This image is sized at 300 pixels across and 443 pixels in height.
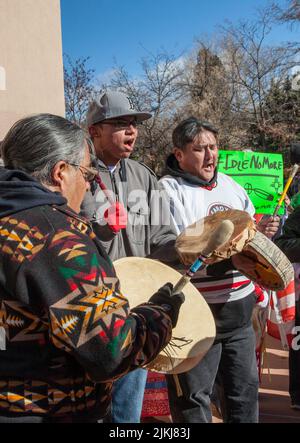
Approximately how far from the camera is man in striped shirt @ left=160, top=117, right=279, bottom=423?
2.61 meters

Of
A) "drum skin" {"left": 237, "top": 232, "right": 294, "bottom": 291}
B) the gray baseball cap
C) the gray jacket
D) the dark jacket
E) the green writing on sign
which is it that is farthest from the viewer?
the green writing on sign

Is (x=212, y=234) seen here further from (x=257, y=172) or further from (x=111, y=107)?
(x=257, y=172)

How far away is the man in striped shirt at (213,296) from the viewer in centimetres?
261

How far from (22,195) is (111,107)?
1486 mm

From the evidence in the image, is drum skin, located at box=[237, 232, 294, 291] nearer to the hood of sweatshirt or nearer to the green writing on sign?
the hood of sweatshirt

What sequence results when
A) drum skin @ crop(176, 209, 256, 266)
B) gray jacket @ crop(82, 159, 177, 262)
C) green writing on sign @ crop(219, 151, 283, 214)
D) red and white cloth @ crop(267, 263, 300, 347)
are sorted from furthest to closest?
green writing on sign @ crop(219, 151, 283, 214)
red and white cloth @ crop(267, 263, 300, 347)
gray jacket @ crop(82, 159, 177, 262)
drum skin @ crop(176, 209, 256, 266)

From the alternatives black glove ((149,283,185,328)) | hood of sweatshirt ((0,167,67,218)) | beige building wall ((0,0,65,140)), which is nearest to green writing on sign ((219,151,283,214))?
beige building wall ((0,0,65,140))

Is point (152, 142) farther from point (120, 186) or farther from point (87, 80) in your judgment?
point (120, 186)

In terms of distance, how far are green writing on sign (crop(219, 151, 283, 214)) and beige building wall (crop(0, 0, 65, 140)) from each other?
2.47 metres

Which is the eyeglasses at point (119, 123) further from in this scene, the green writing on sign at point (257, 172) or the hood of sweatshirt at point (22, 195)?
the green writing on sign at point (257, 172)

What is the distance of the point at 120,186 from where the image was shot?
2.64m

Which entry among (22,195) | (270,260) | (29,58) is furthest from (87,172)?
(29,58)

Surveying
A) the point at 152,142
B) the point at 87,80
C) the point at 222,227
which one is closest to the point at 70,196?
the point at 222,227

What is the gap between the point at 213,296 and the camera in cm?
269
